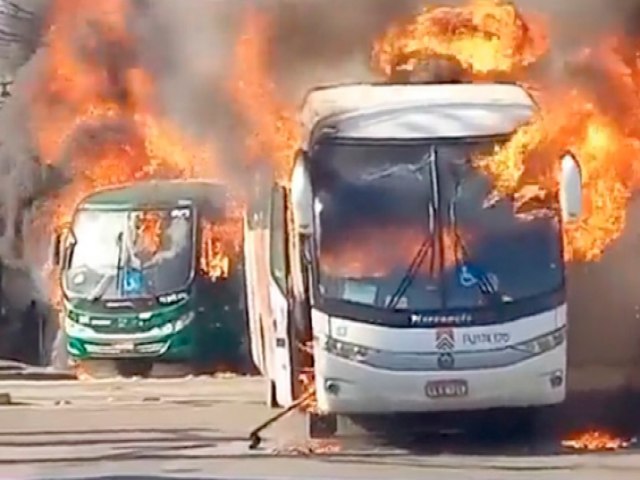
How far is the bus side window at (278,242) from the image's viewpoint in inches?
407

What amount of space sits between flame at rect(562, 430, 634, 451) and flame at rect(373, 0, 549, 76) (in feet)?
9.60

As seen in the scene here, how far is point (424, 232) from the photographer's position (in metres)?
9.62

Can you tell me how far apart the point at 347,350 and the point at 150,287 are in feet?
8.38

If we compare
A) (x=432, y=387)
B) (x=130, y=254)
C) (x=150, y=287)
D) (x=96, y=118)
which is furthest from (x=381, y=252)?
(x=96, y=118)

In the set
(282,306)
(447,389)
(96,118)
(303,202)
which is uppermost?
(96,118)

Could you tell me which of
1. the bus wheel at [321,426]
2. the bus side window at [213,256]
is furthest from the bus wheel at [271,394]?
the bus side window at [213,256]

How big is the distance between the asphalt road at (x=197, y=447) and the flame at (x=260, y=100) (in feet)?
5.59

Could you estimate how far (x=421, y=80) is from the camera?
440 inches

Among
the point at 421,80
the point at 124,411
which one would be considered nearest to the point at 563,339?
the point at 421,80

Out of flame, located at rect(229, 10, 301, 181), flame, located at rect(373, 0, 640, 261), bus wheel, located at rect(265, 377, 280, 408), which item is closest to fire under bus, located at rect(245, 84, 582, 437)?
bus wheel, located at rect(265, 377, 280, 408)

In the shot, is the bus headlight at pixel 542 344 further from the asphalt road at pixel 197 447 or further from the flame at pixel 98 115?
the flame at pixel 98 115

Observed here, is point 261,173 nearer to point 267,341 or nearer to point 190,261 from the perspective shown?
point 190,261

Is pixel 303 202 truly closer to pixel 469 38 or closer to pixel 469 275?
Answer: pixel 469 275

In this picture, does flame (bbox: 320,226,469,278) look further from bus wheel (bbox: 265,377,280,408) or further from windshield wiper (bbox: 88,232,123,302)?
windshield wiper (bbox: 88,232,123,302)
